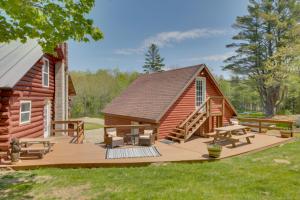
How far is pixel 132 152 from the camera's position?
31.0 ft

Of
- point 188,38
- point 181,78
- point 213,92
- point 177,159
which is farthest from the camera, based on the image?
point 188,38

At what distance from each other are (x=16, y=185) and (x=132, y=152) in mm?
4614

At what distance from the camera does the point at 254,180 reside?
6379mm

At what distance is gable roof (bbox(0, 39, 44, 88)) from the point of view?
7969mm

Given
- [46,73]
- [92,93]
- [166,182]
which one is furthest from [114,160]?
[92,93]

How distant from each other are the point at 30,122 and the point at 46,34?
20.8ft

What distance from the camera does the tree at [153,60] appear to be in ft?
194

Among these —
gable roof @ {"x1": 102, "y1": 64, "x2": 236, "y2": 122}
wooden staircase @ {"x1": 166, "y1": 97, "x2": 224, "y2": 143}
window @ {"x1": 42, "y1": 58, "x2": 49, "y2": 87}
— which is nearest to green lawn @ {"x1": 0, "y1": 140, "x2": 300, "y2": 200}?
wooden staircase @ {"x1": 166, "y1": 97, "x2": 224, "y2": 143}

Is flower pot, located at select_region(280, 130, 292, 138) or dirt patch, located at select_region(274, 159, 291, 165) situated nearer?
dirt patch, located at select_region(274, 159, 291, 165)

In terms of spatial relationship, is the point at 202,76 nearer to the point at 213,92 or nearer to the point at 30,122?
the point at 213,92

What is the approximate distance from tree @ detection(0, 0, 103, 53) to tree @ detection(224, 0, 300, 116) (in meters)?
26.0

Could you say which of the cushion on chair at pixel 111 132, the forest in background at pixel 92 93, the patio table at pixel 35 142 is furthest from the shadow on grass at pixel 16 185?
the forest in background at pixel 92 93

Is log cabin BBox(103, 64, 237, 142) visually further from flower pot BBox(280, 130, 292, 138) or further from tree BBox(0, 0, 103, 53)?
tree BBox(0, 0, 103, 53)

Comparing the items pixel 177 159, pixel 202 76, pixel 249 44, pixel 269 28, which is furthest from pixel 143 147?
pixel 269 28
